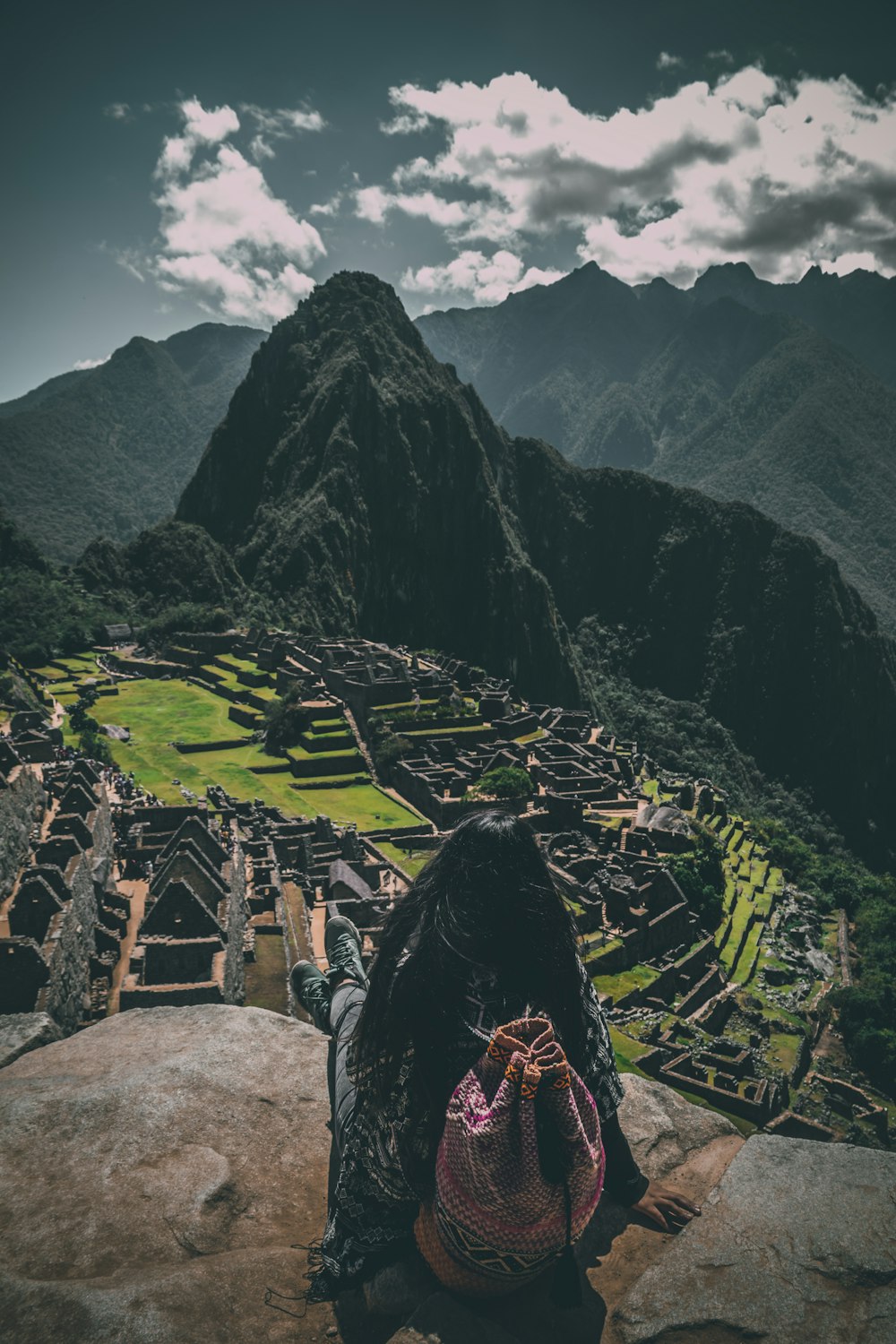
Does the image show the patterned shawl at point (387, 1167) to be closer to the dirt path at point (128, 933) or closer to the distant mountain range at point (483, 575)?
the dirt path at point (128, 933)

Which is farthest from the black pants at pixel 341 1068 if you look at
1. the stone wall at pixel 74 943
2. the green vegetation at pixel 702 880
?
the green vegetation at pixel 702 880

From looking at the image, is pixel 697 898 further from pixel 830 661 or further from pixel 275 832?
pixel 830 661

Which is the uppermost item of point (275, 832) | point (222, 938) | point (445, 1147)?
point (445, 1147)

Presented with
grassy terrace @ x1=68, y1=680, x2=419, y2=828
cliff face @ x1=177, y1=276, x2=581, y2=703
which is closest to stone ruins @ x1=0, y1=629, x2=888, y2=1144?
grassy terrace @ x1=68, y1=680, x2=419, y2=828

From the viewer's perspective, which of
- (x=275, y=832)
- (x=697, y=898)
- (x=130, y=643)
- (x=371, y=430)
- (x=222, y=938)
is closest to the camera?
(x=222, y=938)

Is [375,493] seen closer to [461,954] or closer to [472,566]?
[472,566]

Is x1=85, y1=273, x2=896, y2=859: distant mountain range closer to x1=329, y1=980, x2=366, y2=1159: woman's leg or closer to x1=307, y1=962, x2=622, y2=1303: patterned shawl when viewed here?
x1=329, y1=980, x2=366, y2=1159: woman's leg

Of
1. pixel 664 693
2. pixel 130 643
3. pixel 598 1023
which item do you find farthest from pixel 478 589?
pixel 598 1023
